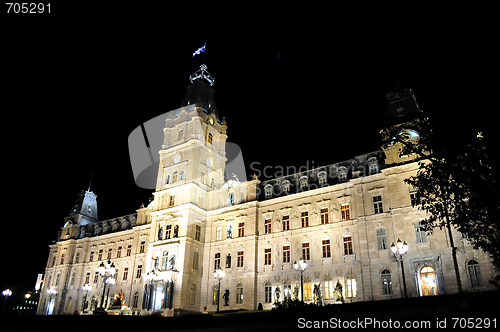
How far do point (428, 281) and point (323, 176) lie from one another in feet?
52.8

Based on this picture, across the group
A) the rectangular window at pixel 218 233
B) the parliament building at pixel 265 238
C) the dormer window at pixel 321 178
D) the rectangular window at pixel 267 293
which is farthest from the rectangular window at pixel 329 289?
the rectangular window at pixel 218 233

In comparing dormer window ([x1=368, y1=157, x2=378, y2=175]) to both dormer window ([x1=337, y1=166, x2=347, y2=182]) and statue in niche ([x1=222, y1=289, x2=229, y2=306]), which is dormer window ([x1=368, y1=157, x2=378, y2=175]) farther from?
statue in niche ([x1=222, y1=289, x2=229, y2=306])

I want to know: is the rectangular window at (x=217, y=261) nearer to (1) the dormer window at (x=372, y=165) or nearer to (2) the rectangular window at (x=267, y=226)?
(2) the rectangular window at (x=267, y=226)

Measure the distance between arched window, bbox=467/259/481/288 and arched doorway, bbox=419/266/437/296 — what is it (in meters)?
2.69

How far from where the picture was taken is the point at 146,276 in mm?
45062

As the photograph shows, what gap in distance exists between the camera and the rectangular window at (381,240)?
3506cm

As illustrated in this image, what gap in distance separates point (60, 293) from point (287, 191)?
150 ft

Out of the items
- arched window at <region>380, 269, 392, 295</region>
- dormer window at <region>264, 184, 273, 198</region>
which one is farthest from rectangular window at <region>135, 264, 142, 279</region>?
arched window at <region>380, 269, 392, 295</region>

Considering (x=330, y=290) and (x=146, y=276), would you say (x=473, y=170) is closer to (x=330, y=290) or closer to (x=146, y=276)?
(x=330, y=290)

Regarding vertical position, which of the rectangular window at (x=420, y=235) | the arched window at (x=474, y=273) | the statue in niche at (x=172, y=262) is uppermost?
the rectangular window at (x=420, y=235)

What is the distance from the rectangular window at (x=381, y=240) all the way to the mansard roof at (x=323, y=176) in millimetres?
6456

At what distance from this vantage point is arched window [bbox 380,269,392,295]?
32.9 metres

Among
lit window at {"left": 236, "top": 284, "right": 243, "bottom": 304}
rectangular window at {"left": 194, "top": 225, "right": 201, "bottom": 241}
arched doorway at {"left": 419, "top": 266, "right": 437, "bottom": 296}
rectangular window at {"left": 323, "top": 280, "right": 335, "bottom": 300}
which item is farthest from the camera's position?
rectangular window at {"left": 194, "top": 225, "right": 201, "bottom": 241}

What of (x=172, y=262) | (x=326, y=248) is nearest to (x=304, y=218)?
(x=326, y=248)
